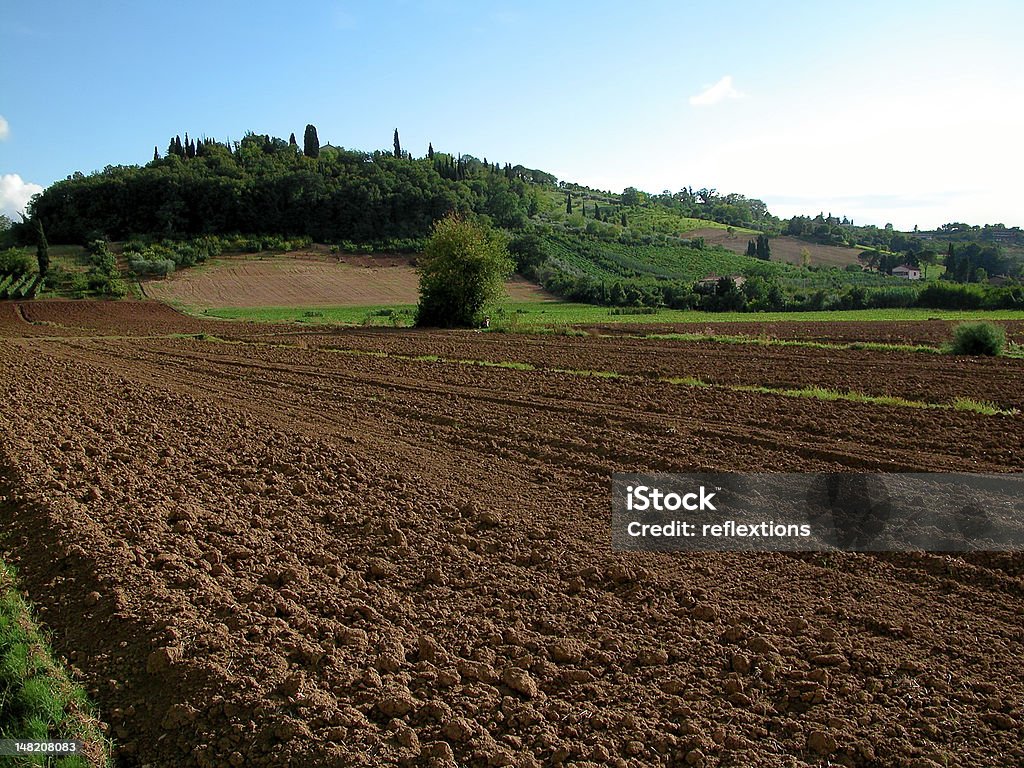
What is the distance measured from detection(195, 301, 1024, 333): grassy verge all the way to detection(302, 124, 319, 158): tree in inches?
3445

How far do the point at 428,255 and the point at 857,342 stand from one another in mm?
24505

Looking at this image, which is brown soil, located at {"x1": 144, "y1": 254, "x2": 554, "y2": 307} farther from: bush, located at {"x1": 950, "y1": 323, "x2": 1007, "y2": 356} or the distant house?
the distant house

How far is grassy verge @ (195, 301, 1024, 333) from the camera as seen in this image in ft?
155

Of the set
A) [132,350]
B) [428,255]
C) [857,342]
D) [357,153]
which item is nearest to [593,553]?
[132,350]

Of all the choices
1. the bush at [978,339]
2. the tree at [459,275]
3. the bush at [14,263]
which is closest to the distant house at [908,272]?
the tree at [459,275]

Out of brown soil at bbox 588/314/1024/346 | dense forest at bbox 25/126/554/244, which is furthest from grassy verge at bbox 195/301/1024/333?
dense forest at bbox 25/126/554/244

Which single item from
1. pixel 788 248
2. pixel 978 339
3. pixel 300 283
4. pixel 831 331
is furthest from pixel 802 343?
pixel 788 248

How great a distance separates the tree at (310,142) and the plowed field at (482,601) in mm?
135806

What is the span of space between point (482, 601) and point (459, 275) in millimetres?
36007

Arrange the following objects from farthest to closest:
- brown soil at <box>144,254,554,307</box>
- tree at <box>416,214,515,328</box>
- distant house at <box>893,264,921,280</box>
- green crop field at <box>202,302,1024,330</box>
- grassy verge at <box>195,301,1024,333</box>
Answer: distant house at <box>893,264,921,280</box> → brown soil at <box>144,254,554,307</box> → green crop field at <box>202,302,1024,330</box> → grassy verge at <box>195,301,1024,333</box> → tree at <box>416,214,515,328</box>

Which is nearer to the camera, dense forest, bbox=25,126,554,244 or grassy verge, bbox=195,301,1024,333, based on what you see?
grassy verge, bbox=195,301,1024,333

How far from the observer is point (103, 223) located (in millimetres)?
90875

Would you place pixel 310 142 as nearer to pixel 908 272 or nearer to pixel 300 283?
pixel 300 283

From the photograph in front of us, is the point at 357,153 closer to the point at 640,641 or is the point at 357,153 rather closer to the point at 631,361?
the point at 631,361
